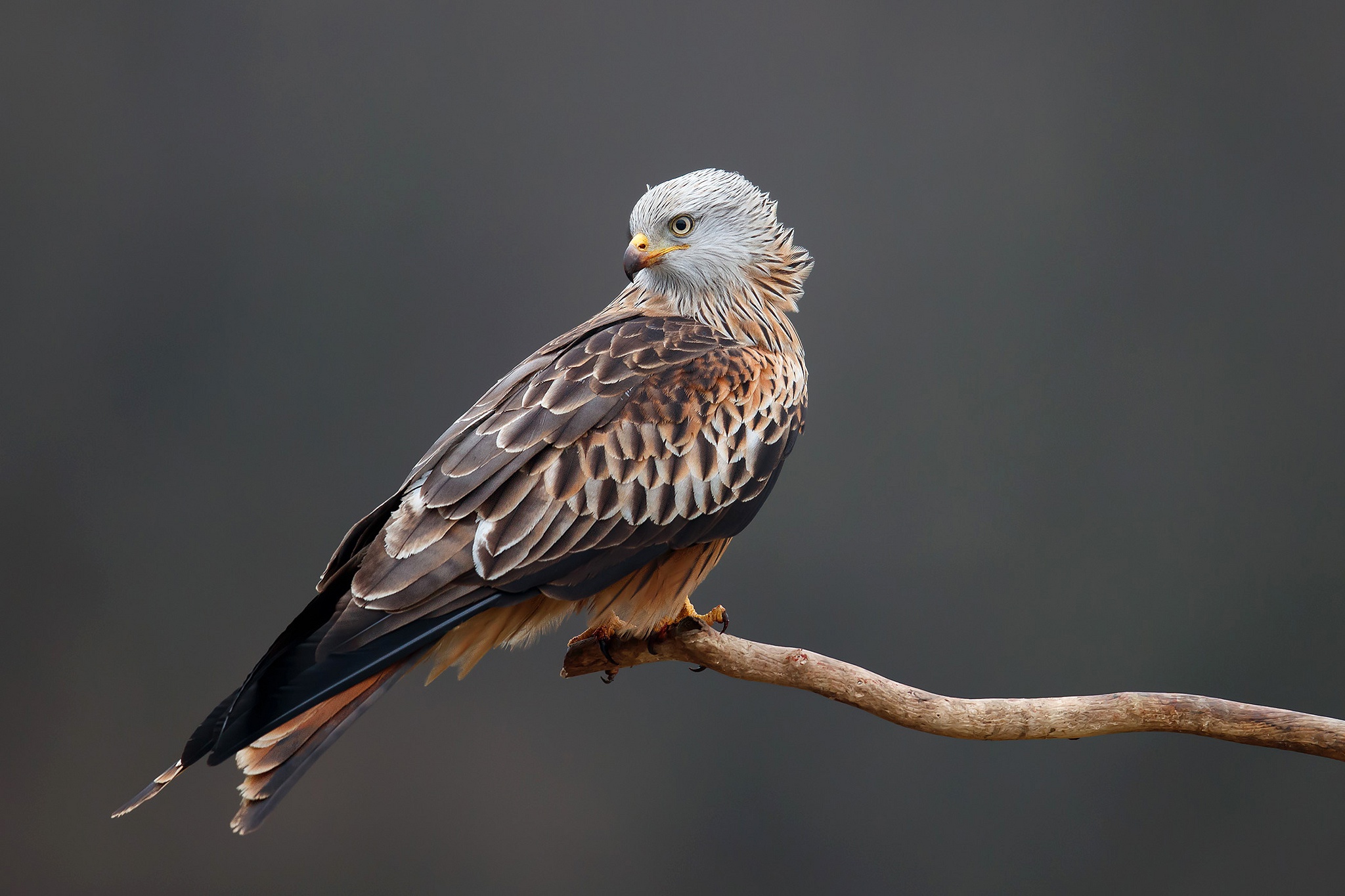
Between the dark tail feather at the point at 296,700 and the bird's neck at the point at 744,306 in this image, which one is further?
the bird's neck at the point at 744,306

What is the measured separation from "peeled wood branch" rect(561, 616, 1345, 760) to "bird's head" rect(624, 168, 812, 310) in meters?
0.89

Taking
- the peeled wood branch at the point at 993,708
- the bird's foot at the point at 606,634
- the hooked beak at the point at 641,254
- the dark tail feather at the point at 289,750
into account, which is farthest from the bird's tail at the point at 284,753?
the hooked beak at the point at 641,254

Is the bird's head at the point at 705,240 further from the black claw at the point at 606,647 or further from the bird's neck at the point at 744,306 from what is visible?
the black claw at the point at 606,647

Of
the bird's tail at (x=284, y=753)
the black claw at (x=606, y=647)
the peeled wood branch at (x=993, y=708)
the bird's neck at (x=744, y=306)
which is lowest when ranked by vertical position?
the bird's tail at (x=284, y=753)

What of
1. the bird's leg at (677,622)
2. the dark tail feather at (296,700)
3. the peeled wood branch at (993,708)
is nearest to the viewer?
the dark tail feather at (296,700)

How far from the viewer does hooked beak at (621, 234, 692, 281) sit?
275 cm

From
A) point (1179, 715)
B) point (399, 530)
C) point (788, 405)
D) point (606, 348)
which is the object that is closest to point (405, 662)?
point (399, 530)

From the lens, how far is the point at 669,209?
9.01 ft

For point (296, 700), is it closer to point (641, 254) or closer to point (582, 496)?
point (582, 496)

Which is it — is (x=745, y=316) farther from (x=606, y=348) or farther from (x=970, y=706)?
(x=970, y=706)

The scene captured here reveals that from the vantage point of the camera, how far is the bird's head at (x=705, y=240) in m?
2.76

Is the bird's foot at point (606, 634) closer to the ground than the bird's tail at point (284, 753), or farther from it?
farther from it

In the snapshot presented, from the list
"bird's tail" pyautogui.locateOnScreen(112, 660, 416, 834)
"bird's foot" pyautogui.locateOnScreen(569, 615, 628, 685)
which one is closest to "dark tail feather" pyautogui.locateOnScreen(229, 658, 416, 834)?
"bird's tail" pyautogui.locateOnScreen(112, 660, 416, 834)

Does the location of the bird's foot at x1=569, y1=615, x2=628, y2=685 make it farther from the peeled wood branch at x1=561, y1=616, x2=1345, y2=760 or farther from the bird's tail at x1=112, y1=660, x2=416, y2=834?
the bird's tail at x1=112, y1=660, x2=416, y2=834
